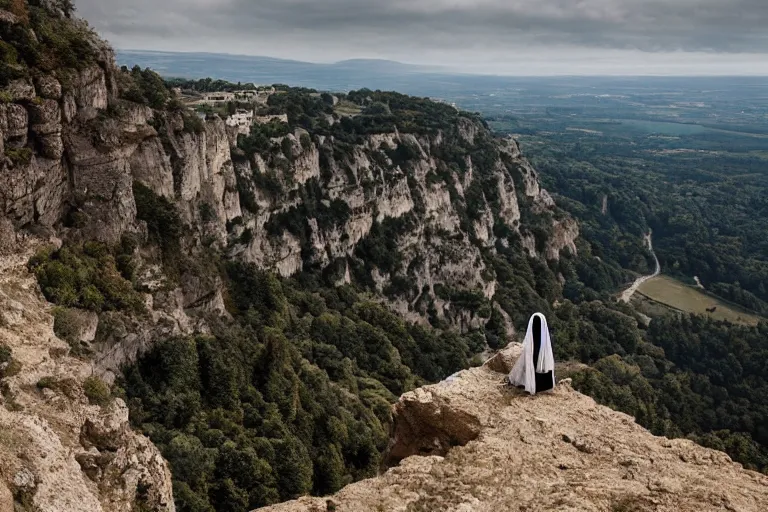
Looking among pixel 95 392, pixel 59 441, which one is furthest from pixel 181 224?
pixel 59 441

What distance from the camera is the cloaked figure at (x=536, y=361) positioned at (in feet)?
56.1

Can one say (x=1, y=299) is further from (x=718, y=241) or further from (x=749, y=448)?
(x=718, y=241)

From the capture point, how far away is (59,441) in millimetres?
14516

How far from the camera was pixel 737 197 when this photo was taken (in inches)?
7254

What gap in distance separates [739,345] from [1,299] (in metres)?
92.8

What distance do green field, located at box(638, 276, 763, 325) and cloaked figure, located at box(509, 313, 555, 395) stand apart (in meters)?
98.8

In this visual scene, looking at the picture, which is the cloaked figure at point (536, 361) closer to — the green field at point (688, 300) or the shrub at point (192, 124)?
the shrub at point (192, 124)

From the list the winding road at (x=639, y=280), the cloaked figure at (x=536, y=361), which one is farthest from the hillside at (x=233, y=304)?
the winding road at (x=639, y=280)

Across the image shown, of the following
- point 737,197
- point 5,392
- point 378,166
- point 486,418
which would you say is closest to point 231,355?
point 5,392

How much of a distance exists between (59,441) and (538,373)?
13024 mm

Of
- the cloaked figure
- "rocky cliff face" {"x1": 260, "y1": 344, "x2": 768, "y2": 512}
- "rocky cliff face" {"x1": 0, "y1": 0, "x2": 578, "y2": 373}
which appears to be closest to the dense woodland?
"rocky cliff face" {"x1": 0, "y1": 0, "x2": 578, "y2": 373}

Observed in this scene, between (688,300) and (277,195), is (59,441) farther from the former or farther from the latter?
(688,300)

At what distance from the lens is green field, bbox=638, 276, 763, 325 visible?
4162 inches

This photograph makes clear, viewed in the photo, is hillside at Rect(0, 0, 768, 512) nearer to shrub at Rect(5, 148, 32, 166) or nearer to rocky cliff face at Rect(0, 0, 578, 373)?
shrub at Rect(5, 148, 32, 166)
